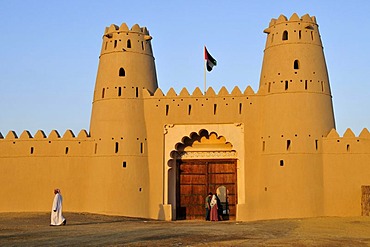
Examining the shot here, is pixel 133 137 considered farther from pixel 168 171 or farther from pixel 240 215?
pixel 240 215

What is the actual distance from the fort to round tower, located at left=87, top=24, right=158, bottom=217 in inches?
2.0

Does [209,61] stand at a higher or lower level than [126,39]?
lower

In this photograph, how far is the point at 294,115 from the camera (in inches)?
980

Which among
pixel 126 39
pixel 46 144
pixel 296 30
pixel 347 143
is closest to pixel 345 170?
pixel 347 143

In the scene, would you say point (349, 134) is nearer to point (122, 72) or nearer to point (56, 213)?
point (122, 72)

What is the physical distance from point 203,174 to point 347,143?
23.3ft

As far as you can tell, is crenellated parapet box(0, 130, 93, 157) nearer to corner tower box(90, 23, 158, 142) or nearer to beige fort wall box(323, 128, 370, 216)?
corner tower box(90, 23, 158, 142)

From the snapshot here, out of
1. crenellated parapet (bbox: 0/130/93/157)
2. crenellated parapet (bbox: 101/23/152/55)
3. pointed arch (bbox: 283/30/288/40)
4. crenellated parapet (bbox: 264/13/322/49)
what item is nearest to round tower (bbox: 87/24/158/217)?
crenellated parapet (bbox: 101/23/152/55)

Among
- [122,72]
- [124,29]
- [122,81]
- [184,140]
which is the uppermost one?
[124,29]

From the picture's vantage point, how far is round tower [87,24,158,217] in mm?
25766

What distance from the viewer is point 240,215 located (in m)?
25.3

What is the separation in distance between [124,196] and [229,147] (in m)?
5.73

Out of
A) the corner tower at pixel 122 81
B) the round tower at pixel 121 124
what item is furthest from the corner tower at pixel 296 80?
the round tower at pixel 121 124

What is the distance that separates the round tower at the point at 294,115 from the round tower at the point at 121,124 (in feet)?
19.7
